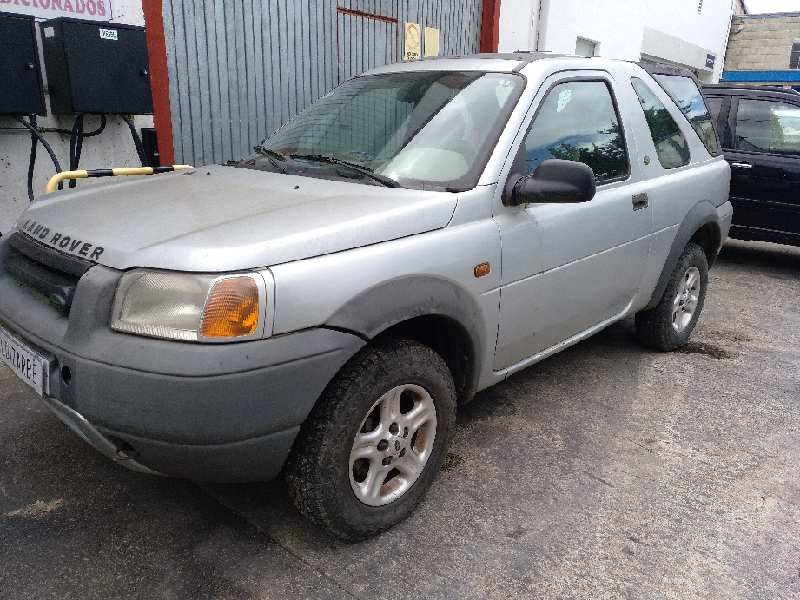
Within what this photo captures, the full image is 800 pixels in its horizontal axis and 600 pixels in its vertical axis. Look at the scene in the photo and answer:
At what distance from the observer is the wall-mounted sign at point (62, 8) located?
4.42 metres

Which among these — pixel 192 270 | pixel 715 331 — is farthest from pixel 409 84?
pixel 715 331

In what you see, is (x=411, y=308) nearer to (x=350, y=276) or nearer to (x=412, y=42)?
(x=350, y=276)

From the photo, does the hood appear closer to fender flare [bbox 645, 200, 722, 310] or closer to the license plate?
the license plate

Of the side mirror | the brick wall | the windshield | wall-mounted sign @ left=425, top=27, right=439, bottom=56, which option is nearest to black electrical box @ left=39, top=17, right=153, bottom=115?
the windshield

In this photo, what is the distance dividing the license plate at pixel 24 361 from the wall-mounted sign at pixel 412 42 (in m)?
6.57

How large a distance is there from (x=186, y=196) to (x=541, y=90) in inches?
62.5

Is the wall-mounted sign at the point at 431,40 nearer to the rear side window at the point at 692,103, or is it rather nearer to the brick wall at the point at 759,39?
the rear side window at the point at 692,103

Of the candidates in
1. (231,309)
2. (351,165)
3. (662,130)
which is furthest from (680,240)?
(231,309)

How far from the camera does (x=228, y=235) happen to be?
1945mm

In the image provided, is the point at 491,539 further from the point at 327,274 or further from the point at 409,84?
the point at 409,84

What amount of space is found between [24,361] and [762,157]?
22.0 feet

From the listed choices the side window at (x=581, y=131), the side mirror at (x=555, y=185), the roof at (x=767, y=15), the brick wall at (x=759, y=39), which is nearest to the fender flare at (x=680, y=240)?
the side window at (x=581, y=131)

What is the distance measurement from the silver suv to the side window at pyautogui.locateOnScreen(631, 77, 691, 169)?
71 mm

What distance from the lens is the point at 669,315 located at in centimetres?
401
